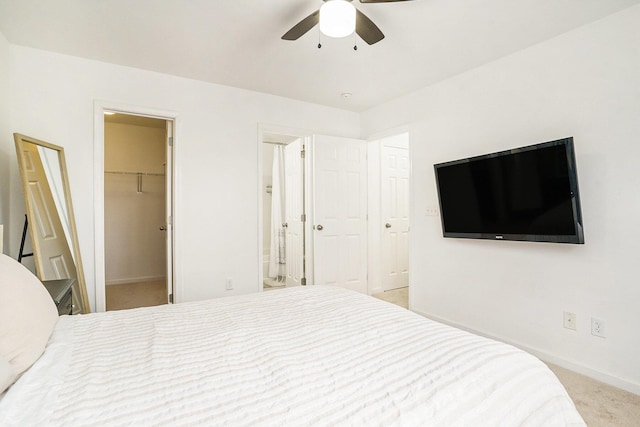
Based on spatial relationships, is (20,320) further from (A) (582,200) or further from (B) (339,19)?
(A) (582,200)

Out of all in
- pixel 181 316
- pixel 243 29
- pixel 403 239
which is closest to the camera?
pixel 181 316

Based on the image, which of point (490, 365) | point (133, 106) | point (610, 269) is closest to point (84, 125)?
point (133, 106)

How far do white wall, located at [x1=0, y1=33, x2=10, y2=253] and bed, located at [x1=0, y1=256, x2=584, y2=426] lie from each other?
1686 mm

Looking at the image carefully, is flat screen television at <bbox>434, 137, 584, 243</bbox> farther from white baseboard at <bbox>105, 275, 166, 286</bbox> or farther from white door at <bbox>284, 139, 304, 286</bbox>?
white baseboard at <bbox>105, 275, 166, 286</bbox>

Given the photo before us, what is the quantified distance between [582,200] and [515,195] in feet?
1.37

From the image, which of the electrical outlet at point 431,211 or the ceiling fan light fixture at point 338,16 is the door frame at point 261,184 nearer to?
the electrical outlet at point 431,211

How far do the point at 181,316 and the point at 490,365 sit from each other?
1.35m

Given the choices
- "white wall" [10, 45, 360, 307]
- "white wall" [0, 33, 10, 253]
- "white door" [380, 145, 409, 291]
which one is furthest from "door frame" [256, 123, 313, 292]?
"white wall" [0, 33, 10, 253]

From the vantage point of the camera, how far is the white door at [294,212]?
4178 millimetres

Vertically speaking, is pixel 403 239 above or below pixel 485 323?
above

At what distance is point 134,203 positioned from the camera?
4.95 meters

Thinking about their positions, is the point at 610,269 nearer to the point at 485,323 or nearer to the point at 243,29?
the point at 485,323

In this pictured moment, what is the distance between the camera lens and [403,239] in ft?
15.5

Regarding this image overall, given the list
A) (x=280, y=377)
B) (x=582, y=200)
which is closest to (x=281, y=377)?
(x=280, y=377)
